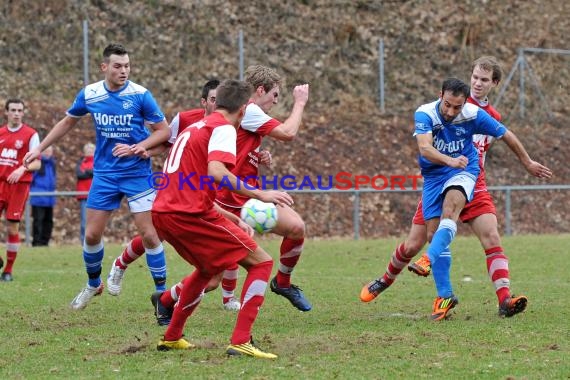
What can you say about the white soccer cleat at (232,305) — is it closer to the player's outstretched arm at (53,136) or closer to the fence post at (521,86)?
the player's outstretched arm at (53,136)

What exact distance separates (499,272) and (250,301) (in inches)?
110

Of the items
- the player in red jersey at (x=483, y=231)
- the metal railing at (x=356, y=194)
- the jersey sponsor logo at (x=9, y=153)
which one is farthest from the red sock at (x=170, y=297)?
the metal railing at (x=356, y=194)

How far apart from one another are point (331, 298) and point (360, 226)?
12.2 metres

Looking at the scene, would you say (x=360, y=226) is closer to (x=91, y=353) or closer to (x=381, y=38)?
(x=381, y=38)

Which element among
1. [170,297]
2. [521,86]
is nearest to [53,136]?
[170,297]

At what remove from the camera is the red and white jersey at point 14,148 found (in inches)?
498

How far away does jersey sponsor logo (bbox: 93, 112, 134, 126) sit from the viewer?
8898 mm

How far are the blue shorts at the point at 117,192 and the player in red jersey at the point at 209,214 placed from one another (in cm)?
248

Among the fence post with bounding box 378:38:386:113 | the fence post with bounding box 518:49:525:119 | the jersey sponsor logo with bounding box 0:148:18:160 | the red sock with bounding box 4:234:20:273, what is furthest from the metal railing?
the red sock with bounding box 4:234:20:273

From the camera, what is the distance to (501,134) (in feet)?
28.0

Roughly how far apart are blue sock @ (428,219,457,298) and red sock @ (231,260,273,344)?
1.87m

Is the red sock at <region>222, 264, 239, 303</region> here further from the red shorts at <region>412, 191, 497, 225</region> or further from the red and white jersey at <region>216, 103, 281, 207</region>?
the red shorts at <region>412, 191, 497, 225</region>

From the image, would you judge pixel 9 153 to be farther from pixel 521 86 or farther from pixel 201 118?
pixel 521 86

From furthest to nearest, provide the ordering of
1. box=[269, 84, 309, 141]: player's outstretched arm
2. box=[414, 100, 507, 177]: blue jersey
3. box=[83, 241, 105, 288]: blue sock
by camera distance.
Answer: box=[83, 241, 105, 288]: blue sock < box=[414, 100, 507, 177]: blue jersey < box=[269, 84, 309, 141]: player's outstretched arm
